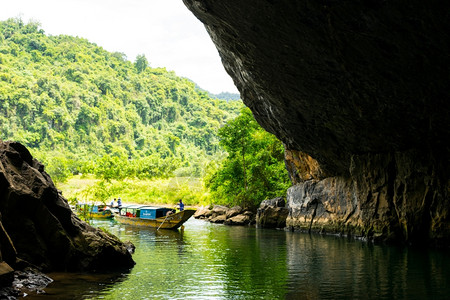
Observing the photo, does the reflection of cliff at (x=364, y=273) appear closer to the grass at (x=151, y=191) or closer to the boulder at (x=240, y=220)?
the boulder at (x=240, y=220)

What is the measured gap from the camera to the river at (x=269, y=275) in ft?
38.5

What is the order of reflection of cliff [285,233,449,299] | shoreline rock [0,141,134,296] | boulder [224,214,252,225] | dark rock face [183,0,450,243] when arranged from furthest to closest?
boulder [224,214,252,225]
dark rock face [183,0,450,243]
shoreline rock [0,141,134,296]
reflection of cliff [285,233,449,299]

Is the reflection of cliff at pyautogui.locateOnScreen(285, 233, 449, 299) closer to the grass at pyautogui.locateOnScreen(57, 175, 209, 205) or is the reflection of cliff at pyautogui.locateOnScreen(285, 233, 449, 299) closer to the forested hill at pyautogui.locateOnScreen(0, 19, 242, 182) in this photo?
the grass at pyautogui.locateOnScreen(57, 175, 209, 205)

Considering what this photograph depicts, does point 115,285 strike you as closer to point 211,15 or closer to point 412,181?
point 211,15

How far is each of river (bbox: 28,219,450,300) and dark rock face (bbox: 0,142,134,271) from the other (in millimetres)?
688

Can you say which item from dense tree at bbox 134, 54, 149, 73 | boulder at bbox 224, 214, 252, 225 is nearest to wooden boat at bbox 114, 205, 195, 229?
boulder at bbox 224, 214, 252, 225

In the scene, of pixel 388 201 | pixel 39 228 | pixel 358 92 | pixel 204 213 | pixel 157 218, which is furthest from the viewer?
pixel 204 213

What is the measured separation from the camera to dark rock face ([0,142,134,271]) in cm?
1220

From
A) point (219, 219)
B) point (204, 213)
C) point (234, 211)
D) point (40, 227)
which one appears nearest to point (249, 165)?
point (234, 211)

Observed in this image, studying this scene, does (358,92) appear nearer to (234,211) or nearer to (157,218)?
(157,218)

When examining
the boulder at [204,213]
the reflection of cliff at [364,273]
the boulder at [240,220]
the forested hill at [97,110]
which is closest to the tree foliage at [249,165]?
the boulder at [240,220]

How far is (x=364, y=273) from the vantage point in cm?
1507

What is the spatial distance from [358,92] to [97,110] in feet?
330

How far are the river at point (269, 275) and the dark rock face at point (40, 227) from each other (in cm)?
69
